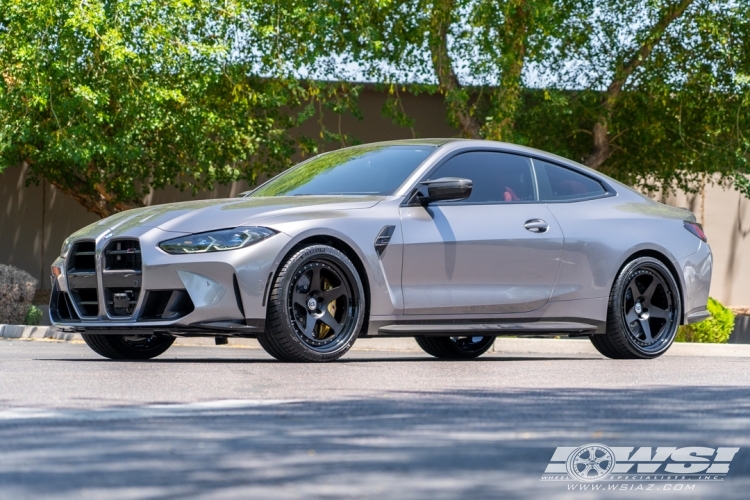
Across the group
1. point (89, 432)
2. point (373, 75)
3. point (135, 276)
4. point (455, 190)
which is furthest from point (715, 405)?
point (373, 75)

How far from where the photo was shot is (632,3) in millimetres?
18234

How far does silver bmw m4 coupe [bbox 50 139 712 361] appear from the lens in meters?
7.49

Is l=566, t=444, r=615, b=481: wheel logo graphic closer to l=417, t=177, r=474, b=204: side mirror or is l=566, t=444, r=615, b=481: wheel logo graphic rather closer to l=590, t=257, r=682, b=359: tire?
l=417, t=177, r=474, b=204: side mirror

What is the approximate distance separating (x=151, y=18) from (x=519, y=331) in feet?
30.6

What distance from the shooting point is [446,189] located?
322 inches

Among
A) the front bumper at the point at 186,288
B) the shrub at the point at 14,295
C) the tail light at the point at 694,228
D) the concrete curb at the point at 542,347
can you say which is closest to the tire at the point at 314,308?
the front bumper at the point at 186,288

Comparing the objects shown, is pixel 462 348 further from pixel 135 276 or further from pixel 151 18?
pixel 151 18

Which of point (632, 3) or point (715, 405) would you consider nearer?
point (715, 405)

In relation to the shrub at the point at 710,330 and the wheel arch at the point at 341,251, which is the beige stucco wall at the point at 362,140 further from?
the wheel arch at the point at 341,251

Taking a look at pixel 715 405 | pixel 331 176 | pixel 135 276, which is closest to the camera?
pixel 715 405

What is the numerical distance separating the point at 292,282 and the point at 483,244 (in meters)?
1.54

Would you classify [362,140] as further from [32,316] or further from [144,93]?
[32,316]

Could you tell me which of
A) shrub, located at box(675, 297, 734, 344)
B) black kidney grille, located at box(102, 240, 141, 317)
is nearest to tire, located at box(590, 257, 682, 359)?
black kidney grille, located at box(102, 240, 141, 317)

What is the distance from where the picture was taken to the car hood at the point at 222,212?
757 cm
